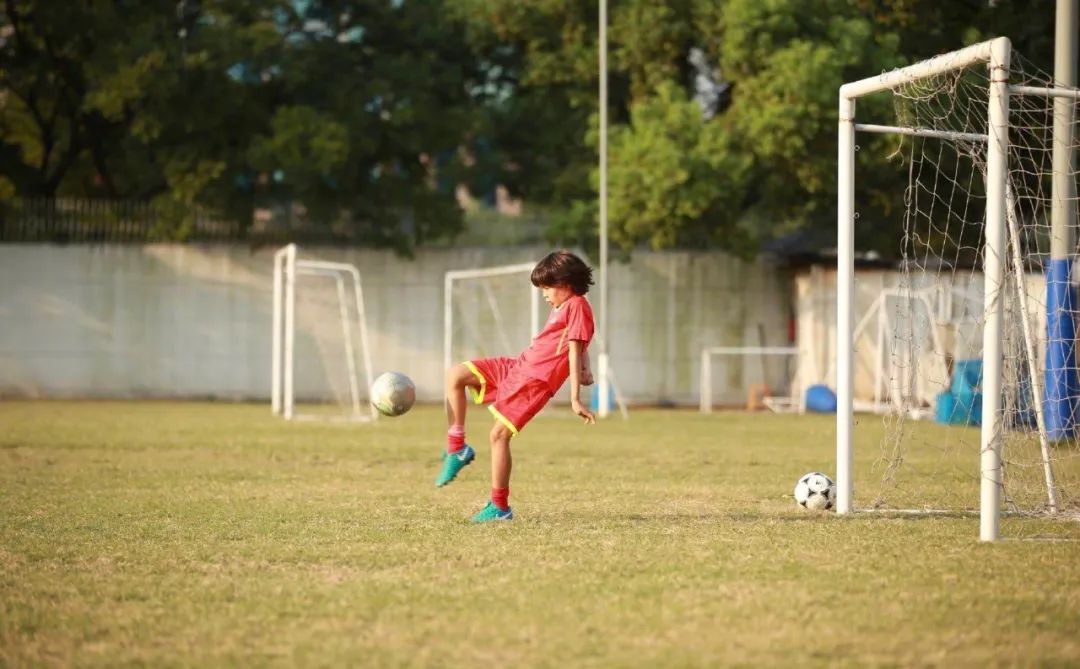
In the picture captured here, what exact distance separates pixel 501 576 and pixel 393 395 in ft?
12.2

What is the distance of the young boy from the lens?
28.1 feet

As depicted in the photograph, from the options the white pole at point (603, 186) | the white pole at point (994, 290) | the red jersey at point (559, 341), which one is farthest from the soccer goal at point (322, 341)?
the white pole at point (994, 290)

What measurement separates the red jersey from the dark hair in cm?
10

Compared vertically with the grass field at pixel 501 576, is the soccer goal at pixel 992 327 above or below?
above

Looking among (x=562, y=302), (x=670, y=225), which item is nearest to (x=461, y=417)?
(x=562, y=302)

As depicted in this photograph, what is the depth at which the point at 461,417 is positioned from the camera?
28.7 feet

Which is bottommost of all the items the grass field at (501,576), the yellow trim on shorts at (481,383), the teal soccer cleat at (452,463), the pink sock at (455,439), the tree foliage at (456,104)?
the grass field at (501,576)

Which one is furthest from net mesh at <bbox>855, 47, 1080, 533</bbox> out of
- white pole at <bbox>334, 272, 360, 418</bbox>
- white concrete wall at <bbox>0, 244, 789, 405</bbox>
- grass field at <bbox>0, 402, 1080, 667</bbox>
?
white pole at <bbox>334, 272, 360, 418</bbox>

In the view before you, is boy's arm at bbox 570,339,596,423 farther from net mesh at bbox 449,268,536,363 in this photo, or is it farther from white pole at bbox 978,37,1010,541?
net mesh at bbox 449,268,536,363

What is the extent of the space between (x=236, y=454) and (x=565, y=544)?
753 centimetres

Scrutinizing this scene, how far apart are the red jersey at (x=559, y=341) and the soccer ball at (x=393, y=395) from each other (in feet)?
5.62

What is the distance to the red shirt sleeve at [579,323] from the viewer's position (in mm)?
8539

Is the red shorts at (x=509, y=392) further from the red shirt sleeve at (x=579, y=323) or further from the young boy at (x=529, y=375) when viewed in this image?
the red shirt sleeve at (x=579, y=323)

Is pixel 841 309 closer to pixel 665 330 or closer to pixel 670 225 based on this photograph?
pixel 670 225
